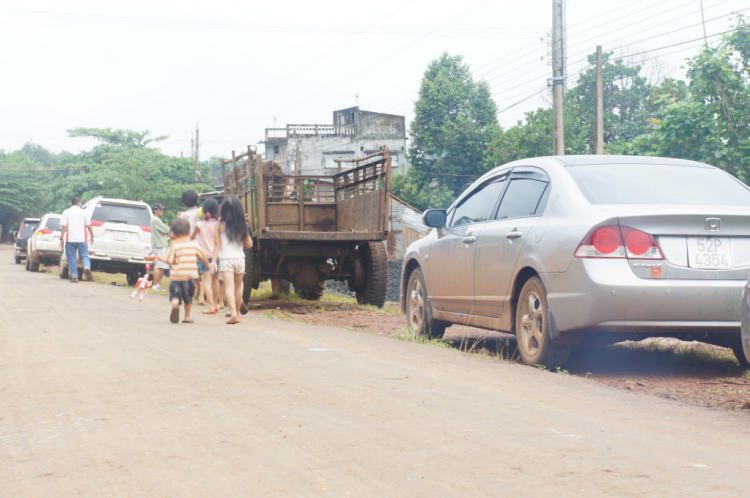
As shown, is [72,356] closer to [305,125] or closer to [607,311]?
[607,311]

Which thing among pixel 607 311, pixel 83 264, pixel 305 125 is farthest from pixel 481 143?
pixel 607 311

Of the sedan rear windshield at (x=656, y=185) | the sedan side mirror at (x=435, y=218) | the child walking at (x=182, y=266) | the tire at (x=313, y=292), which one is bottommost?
the tire at (x=313, y=292)

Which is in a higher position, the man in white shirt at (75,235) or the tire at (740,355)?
the man in white shirt at (75,235)

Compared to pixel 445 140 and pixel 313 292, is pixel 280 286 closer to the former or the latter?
pixel 313 292

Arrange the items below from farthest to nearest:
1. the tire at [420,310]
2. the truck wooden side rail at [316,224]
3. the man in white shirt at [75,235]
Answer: the man in white shirt at [75,235] → the truck wooden side rail at [316,224] → the tire at [420,310]

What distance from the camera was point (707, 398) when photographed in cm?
560

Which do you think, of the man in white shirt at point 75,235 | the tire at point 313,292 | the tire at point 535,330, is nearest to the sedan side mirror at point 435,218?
the tire at point 535,330

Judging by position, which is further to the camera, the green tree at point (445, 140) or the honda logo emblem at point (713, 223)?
the green tree at point (445, 140)

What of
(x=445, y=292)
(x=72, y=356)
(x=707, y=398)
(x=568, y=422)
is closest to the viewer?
(x=568, y=422)

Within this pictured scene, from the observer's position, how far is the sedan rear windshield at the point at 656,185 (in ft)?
21.1

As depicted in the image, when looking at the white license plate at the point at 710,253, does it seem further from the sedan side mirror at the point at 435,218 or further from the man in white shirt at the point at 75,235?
the man in white shirt at the point at 75,235

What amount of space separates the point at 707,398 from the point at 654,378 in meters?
0.78

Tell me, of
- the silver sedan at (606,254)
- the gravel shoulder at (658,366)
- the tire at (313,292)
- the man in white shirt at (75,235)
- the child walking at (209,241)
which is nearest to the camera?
the gravel shoulder at (658,366)

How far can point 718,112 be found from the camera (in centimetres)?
2152
